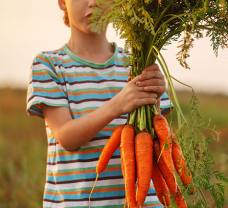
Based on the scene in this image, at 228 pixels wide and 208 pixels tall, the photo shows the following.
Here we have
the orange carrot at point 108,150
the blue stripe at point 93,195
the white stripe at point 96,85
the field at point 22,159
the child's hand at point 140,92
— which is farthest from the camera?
the field at point 22,159

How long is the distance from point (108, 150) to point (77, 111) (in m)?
0.27

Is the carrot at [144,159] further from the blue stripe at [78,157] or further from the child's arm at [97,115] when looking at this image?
the blue stripe at [78,157]

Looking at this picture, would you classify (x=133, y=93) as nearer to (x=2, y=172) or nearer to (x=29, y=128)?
(x=2, y=172)

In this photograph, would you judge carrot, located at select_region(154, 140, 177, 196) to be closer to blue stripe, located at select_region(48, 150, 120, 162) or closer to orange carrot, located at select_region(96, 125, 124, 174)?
orange carrot, located at select_region(96, 125, 124, 174)

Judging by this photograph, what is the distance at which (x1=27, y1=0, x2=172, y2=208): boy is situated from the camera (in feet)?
9.81

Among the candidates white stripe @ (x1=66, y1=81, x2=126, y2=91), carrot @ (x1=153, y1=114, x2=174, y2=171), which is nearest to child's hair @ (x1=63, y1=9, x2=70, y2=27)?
white stripe @ (x1=66, y1=81, x2=126, y2=91)

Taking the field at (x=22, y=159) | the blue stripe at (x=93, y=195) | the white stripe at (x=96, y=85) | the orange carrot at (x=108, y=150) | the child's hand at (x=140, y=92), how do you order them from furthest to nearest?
the field at (x=22, y=159) → the white stripe at (x=96, y=85) → the blue stripe at (x=93, y=195) → the orange carrot at (x=108, y=150) → the child's hand at (x=140, y=92)

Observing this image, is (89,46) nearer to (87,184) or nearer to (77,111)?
(77,111)

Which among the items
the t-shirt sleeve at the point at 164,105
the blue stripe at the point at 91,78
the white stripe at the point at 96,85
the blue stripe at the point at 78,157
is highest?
the blue stripe at the point at 91,78

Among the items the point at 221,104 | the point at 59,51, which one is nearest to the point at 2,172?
the point at 59,51

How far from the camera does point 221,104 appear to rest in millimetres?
21938

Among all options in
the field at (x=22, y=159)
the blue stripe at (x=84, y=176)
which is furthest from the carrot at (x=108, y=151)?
the field at (x=22, y=159)

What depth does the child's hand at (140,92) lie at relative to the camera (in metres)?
2.81

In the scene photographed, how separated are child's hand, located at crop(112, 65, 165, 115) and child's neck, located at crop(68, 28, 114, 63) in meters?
0.48
